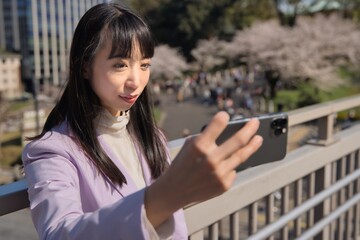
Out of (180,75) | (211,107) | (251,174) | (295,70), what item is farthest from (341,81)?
(251,174)

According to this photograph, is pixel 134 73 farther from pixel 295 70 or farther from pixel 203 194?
pixel 295 70

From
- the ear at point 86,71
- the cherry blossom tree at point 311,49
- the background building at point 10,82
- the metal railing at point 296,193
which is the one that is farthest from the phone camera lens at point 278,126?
the cherry blossom tree at point 311,49

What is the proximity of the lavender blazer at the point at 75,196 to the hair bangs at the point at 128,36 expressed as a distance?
23 centimetres

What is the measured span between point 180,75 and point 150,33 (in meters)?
36.7

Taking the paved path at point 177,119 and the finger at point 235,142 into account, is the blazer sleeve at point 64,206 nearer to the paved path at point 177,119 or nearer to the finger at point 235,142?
the finger at point 235,142

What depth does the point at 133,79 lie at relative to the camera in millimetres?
1021

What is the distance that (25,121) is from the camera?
24234mm

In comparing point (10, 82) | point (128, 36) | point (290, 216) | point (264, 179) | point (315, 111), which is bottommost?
point (10, 82)

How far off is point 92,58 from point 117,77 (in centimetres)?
7

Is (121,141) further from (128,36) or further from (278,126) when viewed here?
(278,126)

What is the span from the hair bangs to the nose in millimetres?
38

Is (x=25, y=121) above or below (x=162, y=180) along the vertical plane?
below

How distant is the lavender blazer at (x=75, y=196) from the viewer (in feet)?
2.30

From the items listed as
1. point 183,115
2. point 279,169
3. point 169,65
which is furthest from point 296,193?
point 169,65
